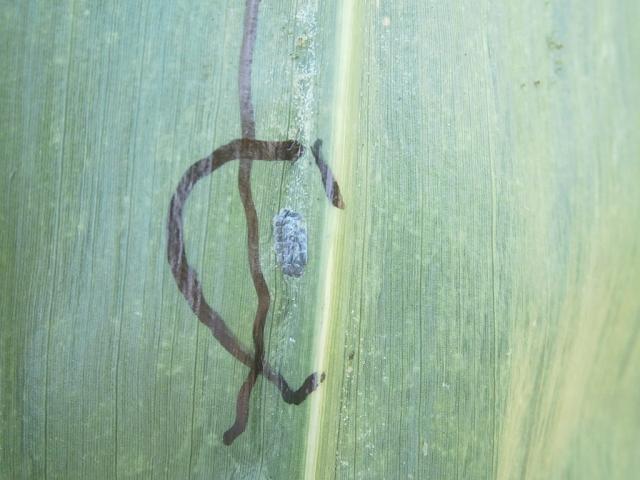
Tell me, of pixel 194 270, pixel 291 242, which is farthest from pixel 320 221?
pixel 194 270

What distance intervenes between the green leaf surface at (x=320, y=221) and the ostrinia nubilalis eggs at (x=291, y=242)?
0.02 m

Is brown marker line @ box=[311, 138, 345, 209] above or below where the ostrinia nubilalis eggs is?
above

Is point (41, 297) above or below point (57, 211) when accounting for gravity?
below

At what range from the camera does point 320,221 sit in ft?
3.19

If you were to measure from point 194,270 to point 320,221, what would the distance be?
199 millimetres

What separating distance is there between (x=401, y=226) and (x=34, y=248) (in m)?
0.54

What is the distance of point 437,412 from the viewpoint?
3.23ft

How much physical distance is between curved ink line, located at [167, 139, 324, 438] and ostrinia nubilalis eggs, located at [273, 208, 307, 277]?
0.09 m

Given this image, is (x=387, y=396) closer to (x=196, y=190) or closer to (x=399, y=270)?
(x=399, y=270)

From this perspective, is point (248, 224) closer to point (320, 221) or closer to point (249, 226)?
point (249, 226)

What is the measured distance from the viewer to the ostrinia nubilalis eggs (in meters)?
0.97

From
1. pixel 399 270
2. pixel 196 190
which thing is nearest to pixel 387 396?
pixel 399 270

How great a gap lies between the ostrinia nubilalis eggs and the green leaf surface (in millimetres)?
17

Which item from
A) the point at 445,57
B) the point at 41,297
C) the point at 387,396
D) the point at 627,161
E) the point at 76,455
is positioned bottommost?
the point at 76,455
